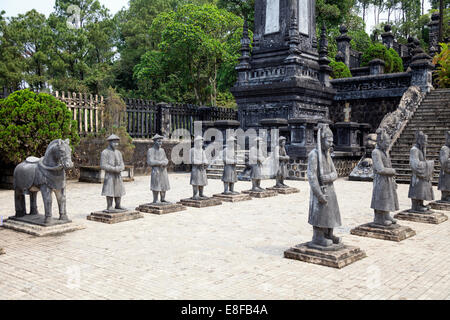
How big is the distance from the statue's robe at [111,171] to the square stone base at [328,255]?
14.5 ft

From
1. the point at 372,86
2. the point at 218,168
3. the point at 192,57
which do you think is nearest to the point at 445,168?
the point at 218,168

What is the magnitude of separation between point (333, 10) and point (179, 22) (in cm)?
1431

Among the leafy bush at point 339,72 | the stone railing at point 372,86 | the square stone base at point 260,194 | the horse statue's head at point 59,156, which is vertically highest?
the leafy bush at point 339,72

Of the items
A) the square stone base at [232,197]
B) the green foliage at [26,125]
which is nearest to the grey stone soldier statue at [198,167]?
the square stone base at [232,197]

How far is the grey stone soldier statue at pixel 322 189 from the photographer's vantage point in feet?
19.7

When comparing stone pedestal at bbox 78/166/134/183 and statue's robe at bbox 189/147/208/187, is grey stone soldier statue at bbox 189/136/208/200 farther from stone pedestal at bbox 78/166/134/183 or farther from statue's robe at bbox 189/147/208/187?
stone pedestal at bbox 78/166/134/183

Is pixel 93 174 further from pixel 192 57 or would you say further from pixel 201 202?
pixel 192 57

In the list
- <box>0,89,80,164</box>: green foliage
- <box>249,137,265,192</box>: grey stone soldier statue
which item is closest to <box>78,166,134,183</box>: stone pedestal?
<box>0,89,80,164</box>: green foliage

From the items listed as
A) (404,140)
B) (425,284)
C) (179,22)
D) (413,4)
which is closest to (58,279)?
(425,284)

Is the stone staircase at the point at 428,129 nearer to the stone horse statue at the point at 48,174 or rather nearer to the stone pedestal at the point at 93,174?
the stone pedestal at the point at 93,174

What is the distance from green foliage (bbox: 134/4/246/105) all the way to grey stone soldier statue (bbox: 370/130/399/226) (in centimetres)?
2093

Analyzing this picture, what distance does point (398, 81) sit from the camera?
21141 millimetres

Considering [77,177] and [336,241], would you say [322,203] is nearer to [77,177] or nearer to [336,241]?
[336,241]

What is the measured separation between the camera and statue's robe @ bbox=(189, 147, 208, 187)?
11.1 m
